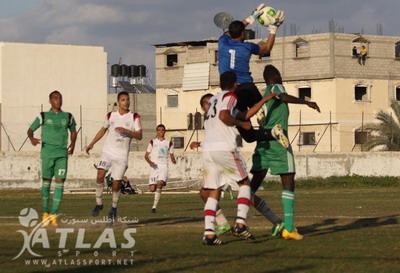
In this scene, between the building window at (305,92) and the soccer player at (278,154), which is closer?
the soccer player at (278,154)

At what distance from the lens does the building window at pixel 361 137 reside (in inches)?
3487

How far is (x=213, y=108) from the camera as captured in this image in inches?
623

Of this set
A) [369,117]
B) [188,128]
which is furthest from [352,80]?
[188,128]

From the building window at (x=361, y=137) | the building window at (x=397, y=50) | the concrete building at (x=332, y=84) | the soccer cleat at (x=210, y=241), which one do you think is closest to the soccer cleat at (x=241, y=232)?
the soccer cleat at (x=210, y=241)

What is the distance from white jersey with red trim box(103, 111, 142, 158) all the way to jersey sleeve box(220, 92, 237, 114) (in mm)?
5814

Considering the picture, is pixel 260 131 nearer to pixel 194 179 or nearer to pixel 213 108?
pixel 213 108

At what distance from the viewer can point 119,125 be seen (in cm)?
2147

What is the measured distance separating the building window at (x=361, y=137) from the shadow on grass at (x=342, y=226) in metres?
67.4

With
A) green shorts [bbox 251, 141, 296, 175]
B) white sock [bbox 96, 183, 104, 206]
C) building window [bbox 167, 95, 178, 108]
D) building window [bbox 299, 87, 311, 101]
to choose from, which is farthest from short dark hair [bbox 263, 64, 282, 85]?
building window [bbox 167, 95, 178, 108]

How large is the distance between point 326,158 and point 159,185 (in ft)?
107

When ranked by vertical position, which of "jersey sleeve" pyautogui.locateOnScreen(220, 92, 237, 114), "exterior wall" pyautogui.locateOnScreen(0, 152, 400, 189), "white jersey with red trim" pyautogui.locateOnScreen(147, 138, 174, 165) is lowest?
"exterior wall" pyautogui.locateOnScreen(0, 152, 400, 189)

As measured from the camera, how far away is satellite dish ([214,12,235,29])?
89.9 m

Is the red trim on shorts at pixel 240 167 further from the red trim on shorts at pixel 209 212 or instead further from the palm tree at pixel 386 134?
the palm tree at pixel 386 134

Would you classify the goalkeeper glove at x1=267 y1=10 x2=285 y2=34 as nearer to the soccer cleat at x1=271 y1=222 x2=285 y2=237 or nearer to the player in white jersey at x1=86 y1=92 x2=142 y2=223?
the soccer cleat at x1=271 y1=222 x2=285 y2=237
